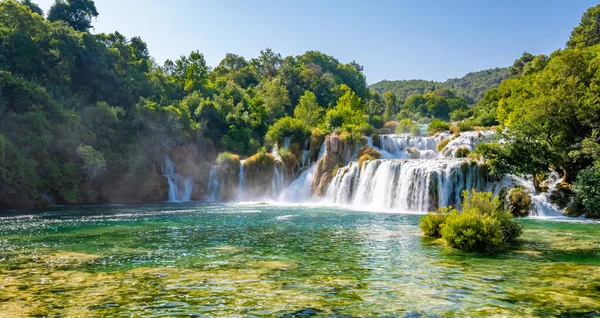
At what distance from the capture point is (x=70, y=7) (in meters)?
61.9

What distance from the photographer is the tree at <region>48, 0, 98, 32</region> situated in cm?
6122

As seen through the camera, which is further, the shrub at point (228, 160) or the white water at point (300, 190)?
the shrub at point (228, 160)

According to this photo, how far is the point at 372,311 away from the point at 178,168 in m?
44.6

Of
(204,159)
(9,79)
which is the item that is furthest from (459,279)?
(204,159)

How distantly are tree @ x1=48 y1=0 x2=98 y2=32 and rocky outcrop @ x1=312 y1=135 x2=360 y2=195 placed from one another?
43654 millimetres

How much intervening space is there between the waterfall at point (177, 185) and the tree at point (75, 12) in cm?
2992

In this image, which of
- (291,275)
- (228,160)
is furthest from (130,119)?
(291,275)

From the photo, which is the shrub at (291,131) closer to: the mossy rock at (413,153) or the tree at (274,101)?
the mossy rock at (413,153)

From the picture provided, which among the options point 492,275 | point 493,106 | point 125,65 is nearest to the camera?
point 492,275

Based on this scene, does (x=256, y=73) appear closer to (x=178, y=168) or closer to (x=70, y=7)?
(x=70, y=7)

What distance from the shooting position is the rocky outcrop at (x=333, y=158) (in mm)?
44312

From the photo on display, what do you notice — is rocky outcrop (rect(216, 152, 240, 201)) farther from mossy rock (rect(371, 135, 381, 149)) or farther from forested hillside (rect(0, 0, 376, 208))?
mossy rock (rect(371, 135, 381, 149))

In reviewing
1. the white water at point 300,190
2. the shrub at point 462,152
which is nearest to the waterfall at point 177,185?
the white water at point 300,190

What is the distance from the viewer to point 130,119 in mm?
46531
